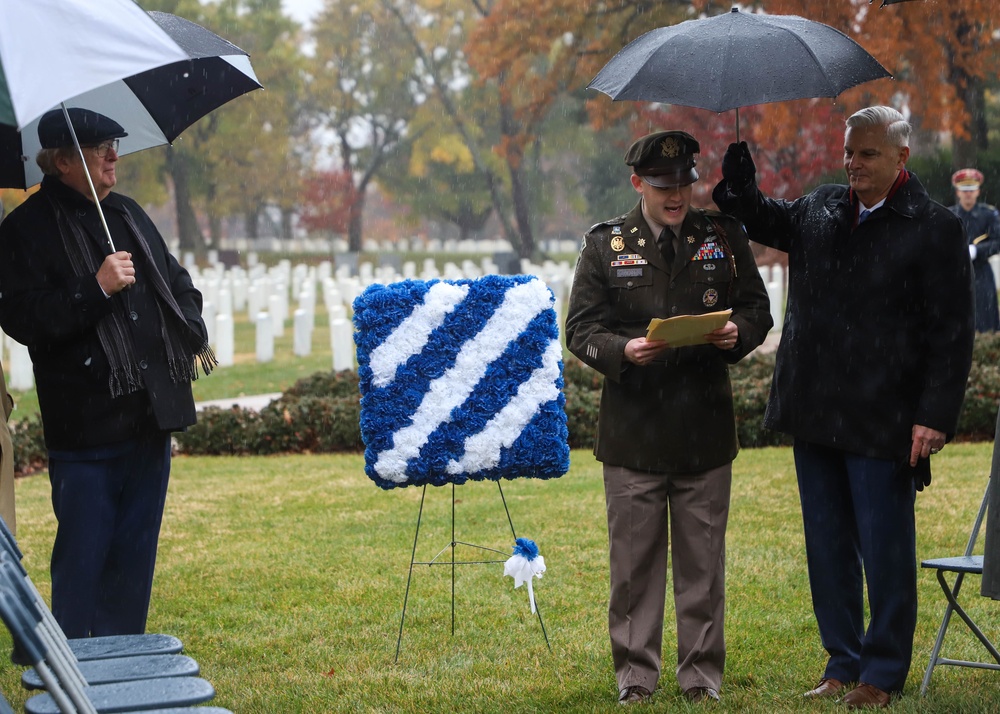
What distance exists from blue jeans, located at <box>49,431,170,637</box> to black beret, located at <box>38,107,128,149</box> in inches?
42.3

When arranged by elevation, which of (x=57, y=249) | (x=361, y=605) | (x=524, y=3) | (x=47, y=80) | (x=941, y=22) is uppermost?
(x=524, y=3)

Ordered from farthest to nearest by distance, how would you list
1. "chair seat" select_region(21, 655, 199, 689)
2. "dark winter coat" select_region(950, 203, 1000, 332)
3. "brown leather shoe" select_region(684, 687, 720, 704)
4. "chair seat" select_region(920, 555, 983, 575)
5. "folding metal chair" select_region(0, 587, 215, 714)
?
"dark winter coat" select_region(950, 203, 1000, 332) → "brown leather shoe" select_region(684, 687, 720, 704) → "chair seat" select_region(920, 555, 983, 575) → "chair seat" select_region(21, 655, 199, 689) → "folding metal chair" select_region(0, 587, 215, 714)

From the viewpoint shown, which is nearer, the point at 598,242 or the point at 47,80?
the point at 47,80

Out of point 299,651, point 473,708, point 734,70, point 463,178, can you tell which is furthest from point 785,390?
point 463,178

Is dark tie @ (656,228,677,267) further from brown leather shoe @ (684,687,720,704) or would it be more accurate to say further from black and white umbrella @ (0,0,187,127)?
black and white umbrella @ (0,0,187,127)

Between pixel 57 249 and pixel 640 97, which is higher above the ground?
pixel 640 97

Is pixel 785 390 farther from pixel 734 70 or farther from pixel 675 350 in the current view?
pixel 734 70

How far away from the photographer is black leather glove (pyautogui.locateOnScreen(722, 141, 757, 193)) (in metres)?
4.47

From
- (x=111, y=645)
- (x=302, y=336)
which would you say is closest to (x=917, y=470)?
(x=111, y=645)

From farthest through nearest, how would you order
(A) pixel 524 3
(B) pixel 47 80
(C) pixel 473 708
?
(A) pixel 524 3
(C) pixel 473 708
(B) pixel 47 80

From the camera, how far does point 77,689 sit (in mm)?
2838

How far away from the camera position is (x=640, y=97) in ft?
14.1

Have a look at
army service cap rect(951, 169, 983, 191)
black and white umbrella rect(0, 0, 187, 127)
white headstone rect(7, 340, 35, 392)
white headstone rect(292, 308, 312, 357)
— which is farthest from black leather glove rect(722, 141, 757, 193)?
white headstone rect(292, 308, 312, 357)

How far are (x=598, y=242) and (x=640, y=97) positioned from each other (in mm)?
563
